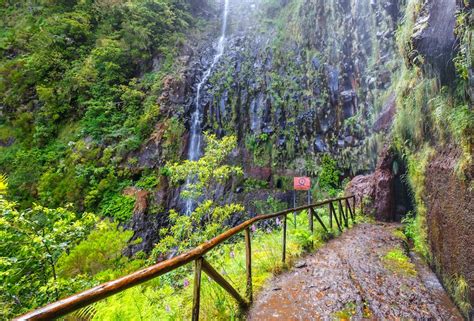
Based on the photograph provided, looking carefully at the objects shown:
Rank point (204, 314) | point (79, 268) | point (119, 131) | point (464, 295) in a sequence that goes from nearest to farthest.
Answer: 1. point (204, 314)
2. point (464, 295)
3. point (79, 268)
4. point (119, 131)

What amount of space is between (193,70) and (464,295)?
16.3 m

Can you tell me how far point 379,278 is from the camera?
4.05 meters

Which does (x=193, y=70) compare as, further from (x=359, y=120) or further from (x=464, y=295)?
(x=464, y=295)

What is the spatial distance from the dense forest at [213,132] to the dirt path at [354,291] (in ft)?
0.98

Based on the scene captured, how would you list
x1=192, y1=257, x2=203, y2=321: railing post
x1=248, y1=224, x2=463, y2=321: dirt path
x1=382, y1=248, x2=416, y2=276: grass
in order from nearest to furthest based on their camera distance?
x1=192, y1=257, x2=203, y2=321: railing post < x1=248, y1=224, x2=463, y2=321: dirt path < x1=382, y1=248, x2=416, y2=276: grass

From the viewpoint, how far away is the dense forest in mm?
3682

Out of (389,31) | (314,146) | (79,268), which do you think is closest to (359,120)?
(314,146)

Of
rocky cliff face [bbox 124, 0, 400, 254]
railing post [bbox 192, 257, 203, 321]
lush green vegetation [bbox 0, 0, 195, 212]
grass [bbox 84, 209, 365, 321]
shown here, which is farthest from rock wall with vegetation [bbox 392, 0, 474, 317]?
lush green vegetation [bbox 0, 0, 195, 212]

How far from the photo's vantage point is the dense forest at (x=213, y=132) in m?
3.68

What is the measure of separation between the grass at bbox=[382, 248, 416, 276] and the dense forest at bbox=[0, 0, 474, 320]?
441 mm

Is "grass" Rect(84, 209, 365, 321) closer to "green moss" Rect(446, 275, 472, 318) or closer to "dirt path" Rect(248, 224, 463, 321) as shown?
"dirt path" Rect(248, 224, 463, 321)

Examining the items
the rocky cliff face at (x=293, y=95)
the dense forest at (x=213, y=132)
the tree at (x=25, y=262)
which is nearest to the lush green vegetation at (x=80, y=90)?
the dense forest at (x=213, y=132)

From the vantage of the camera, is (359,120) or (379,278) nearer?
(379,278)

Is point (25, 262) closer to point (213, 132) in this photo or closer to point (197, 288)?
point (197, 288)
